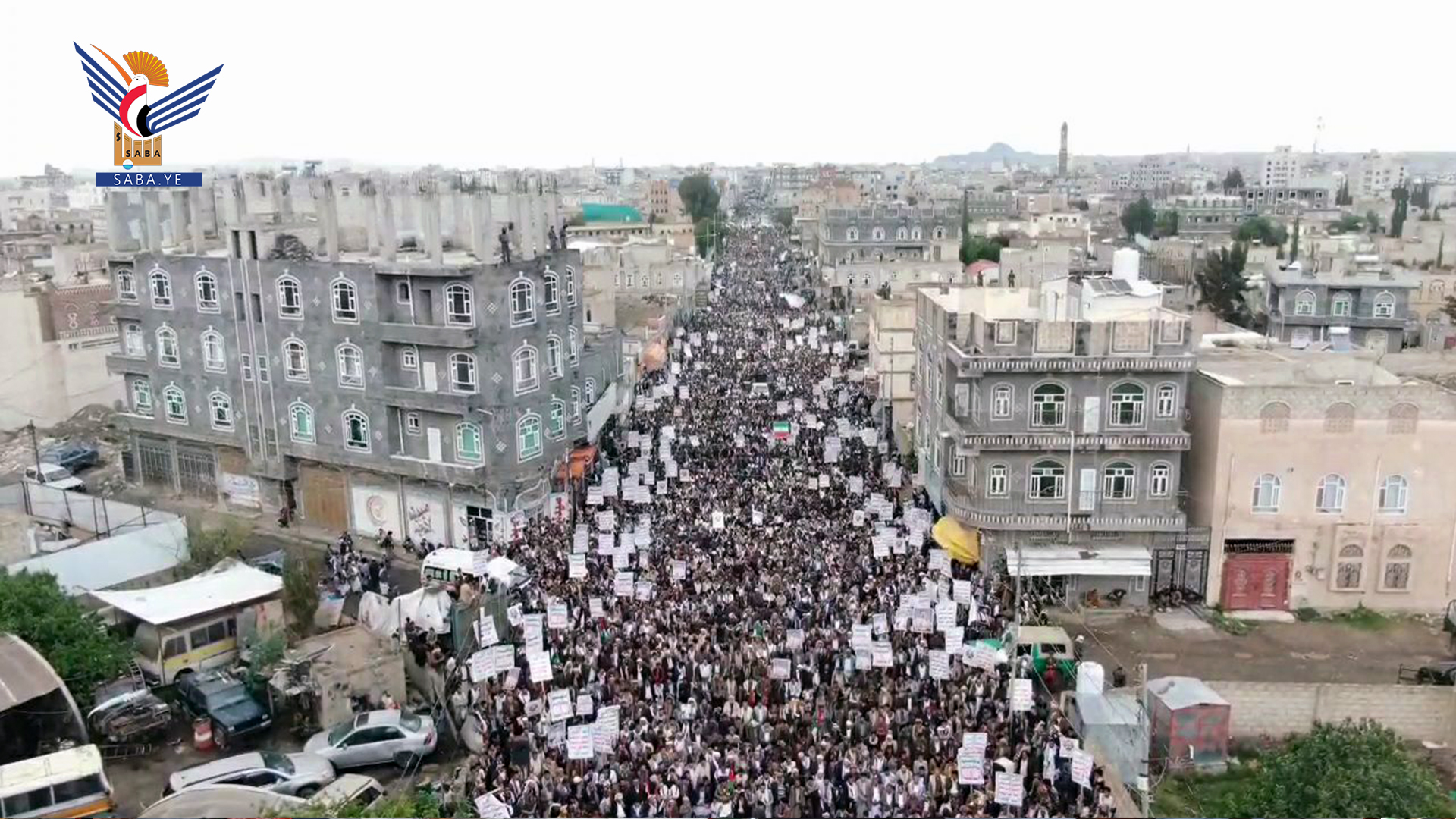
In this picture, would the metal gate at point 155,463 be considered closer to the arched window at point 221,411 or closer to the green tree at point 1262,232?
the arched window at point 221,411

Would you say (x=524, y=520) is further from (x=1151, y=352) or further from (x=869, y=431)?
(x=1151, y=352)

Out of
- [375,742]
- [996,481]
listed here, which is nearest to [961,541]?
[996,481]

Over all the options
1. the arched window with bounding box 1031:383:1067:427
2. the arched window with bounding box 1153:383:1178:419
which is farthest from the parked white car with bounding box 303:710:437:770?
the arched window with bounding box 1153:383:1178:419

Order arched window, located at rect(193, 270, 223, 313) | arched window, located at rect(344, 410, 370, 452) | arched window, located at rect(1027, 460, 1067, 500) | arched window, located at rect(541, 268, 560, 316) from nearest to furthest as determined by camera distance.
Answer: arched window, located at rect(1027, 460, 1067, 500) < arched window, located at rect(541, 268, 560, 316) < arched window, located at rect(344, 410, 370, 452) < arched window, located at rect(193, 270, 223, 313)

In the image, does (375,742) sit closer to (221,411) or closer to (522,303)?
(522,303)

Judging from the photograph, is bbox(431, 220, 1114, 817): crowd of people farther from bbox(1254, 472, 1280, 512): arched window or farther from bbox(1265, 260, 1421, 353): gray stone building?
bbox(1265, 260, 1421, 353): gray stone building

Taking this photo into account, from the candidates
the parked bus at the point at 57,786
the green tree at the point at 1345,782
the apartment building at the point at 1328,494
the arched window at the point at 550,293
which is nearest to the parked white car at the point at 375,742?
the parked bus at the point at 57,786

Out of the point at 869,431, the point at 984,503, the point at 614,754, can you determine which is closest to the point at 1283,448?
the point at 984,503
